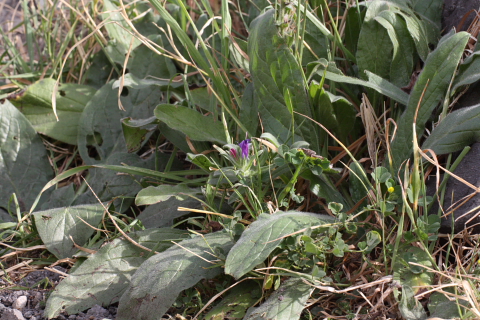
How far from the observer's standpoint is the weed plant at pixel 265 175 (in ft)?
Answer: 4.25

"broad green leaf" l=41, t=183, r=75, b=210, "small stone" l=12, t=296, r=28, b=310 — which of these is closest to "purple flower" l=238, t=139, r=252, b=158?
"small stone" l=12, t=296, r=28, b=310

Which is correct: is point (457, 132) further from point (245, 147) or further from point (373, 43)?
point (245, 147)

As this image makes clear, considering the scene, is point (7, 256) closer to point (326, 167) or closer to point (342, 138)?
point (326, 167)

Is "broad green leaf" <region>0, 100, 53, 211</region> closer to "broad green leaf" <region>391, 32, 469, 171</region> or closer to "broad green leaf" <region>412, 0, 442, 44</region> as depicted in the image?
"broad green leaf" <region>391, 32, 469, 171</region>

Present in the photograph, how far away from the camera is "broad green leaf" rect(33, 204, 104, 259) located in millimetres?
1691

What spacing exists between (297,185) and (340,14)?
2.96 feet

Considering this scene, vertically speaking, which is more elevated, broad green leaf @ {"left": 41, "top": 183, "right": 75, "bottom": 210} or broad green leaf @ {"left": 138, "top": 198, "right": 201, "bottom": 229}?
broad green leaf @ {"left": 138, "top": 198, "right": 201, "bottom": 229}

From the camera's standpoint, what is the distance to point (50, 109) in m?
2.34

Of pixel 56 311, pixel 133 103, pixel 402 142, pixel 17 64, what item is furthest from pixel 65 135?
pixel 402 142

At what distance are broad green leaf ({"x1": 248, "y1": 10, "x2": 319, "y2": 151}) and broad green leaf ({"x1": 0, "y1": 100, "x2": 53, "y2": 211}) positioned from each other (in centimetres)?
113

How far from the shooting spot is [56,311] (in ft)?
4.63

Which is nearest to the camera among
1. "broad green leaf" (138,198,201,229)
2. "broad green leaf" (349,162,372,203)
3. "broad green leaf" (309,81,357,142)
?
"broad green leaf" (349,162,372,203)

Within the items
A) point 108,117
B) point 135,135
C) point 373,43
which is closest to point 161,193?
point 135,135

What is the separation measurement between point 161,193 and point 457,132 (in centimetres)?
98
